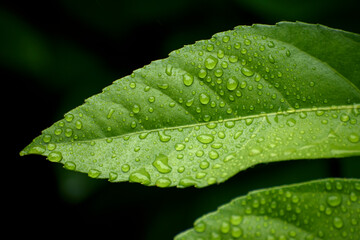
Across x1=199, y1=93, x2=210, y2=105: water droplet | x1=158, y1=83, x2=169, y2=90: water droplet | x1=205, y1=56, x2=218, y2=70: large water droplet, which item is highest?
x1=205, y1=56, x2=218, y2=70: large water droplet

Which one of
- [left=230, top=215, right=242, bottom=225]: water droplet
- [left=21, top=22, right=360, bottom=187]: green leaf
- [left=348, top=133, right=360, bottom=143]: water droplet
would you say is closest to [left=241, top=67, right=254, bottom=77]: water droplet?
[left=21, top=22, right=360, bottom=187]: green leaf

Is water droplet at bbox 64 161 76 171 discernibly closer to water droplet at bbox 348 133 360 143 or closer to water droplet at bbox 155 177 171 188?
water droplet at bbox 155 177 171 188

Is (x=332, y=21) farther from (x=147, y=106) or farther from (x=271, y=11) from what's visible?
(x=147, y=106)

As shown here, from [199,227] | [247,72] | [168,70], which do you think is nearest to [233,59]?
[247,72]

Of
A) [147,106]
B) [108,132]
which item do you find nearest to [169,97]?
[147,106]

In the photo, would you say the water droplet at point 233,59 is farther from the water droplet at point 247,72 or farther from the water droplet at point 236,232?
the water droplet at point 236,232

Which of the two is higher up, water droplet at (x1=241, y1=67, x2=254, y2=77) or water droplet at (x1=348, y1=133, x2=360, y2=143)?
water droplet at (x1=241, y1=67, x2=254, y2=77)

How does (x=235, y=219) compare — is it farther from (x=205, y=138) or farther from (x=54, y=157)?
(x=54, y=157)
